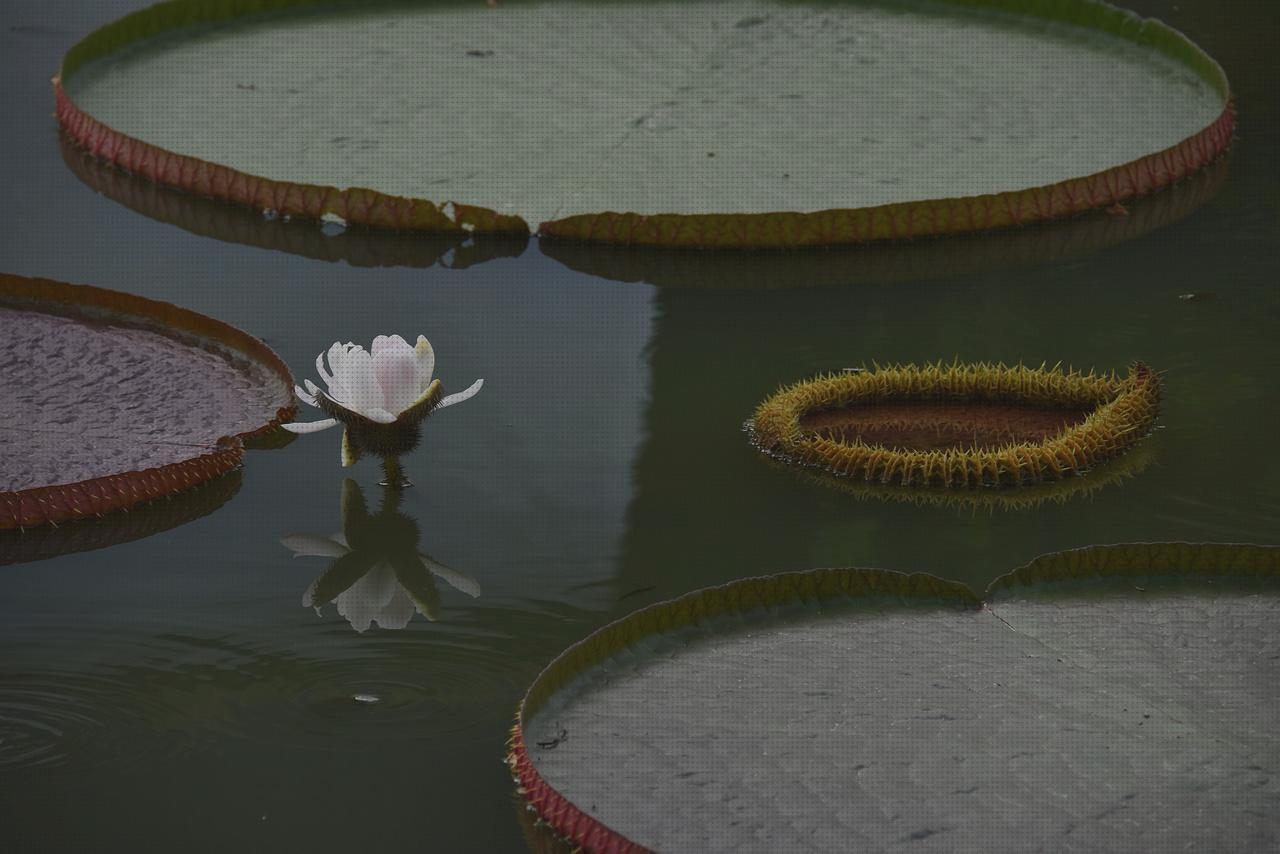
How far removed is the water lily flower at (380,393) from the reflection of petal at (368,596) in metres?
0.21

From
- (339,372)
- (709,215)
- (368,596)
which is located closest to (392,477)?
(339,372)

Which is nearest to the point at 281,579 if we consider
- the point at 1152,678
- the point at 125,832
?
the point at 125,832

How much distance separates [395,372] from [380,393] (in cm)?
3

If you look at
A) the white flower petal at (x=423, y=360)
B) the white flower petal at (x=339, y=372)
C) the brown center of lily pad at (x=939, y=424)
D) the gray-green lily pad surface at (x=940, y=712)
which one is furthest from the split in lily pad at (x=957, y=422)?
the white flower petal at (x=339, y=372)

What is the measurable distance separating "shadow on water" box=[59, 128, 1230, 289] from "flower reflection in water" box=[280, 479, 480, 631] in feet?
3.16

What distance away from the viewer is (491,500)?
2398 millimetres

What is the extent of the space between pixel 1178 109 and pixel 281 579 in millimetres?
2402

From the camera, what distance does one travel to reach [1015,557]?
2.21 m

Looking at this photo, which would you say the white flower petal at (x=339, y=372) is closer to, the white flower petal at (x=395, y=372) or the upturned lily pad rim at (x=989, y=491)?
the white flower petal at (x=395, y=372)

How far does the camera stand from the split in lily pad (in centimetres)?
240

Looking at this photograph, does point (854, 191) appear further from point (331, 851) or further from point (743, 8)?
point (331, 851)

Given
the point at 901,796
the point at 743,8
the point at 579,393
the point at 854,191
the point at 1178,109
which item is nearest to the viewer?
the point at 901,796

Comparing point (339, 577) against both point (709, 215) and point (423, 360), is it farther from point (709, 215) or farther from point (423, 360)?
point (709, 215)

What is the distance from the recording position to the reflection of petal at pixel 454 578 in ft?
7.14
